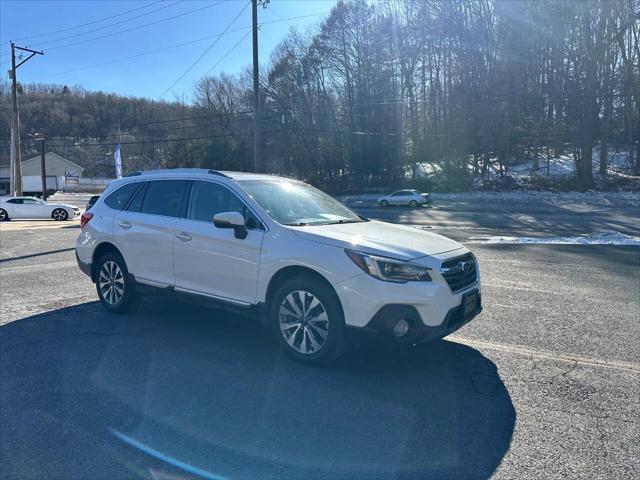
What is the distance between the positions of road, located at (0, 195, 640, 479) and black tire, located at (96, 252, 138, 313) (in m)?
0.19

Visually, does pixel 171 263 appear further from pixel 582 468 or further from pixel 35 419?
pixel 582 468

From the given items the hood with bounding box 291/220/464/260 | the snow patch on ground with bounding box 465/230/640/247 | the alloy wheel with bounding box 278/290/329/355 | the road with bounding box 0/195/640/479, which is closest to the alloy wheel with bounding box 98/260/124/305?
the road with bounding box 0/195/640/479

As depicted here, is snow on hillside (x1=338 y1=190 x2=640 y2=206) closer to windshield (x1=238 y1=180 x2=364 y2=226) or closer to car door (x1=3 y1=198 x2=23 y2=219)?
car door (x1=3 y1=198 x2=23 y2=219)

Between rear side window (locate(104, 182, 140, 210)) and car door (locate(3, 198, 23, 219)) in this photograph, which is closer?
rear side window (locate(104, 182, 140, 210))

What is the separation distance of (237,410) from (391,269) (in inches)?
65.3

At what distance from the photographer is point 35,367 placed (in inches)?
188

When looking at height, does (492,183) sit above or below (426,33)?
below

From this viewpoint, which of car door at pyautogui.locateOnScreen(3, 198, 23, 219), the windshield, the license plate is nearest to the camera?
the license plate

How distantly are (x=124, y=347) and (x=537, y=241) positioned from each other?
475 inches

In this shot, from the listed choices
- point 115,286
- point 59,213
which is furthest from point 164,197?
point 59,213

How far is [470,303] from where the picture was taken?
15.7 feet

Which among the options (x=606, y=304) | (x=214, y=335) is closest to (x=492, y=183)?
(x=606, y=304)

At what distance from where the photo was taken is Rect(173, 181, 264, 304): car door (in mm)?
5059

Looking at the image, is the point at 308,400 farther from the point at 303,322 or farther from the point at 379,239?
the point at 379,239
